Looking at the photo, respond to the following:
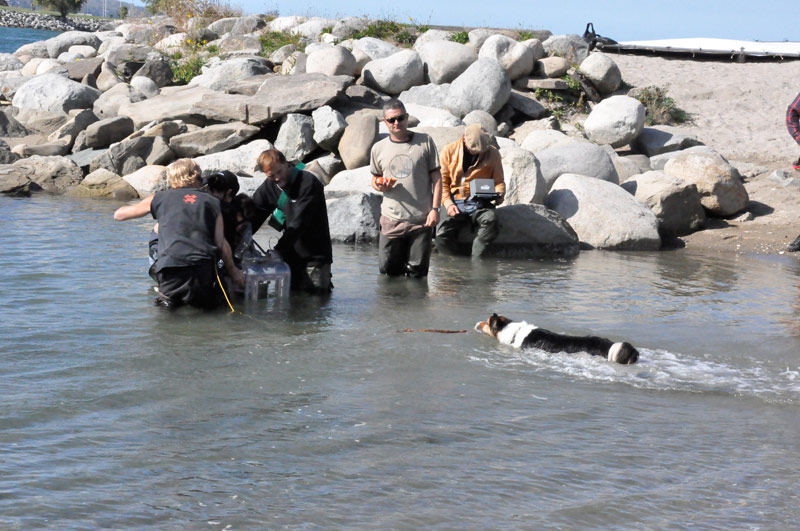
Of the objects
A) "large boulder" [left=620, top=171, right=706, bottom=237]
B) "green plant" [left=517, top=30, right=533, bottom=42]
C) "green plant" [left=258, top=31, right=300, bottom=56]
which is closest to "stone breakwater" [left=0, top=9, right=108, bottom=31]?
"green plant" [left=258, top=31, right=300, bottom=56]

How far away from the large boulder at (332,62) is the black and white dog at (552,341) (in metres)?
12.0

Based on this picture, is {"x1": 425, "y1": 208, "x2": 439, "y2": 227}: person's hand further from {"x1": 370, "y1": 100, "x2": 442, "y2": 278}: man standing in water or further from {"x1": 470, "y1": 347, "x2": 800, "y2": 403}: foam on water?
{"x1": 470, "y1": 347, "x2": 800, "y2": 403}: foam on water

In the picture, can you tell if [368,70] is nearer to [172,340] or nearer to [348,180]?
[348,180]

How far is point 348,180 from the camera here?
13023 millimetres

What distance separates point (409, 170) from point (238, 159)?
7277mm

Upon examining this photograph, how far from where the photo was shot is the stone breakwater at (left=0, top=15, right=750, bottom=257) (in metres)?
11.9

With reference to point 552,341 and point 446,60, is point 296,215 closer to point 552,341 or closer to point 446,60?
point 552,341

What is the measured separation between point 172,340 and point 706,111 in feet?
49.6

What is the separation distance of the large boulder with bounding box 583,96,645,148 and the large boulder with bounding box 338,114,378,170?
13.5 ft

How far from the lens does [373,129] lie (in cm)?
1445

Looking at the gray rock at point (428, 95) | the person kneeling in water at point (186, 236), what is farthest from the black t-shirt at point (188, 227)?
the gray rock at point (428, 95)

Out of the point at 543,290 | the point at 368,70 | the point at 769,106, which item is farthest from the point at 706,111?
the point at 543,290

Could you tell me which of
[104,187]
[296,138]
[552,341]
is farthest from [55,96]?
[552,341]

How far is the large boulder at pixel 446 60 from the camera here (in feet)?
57.6
